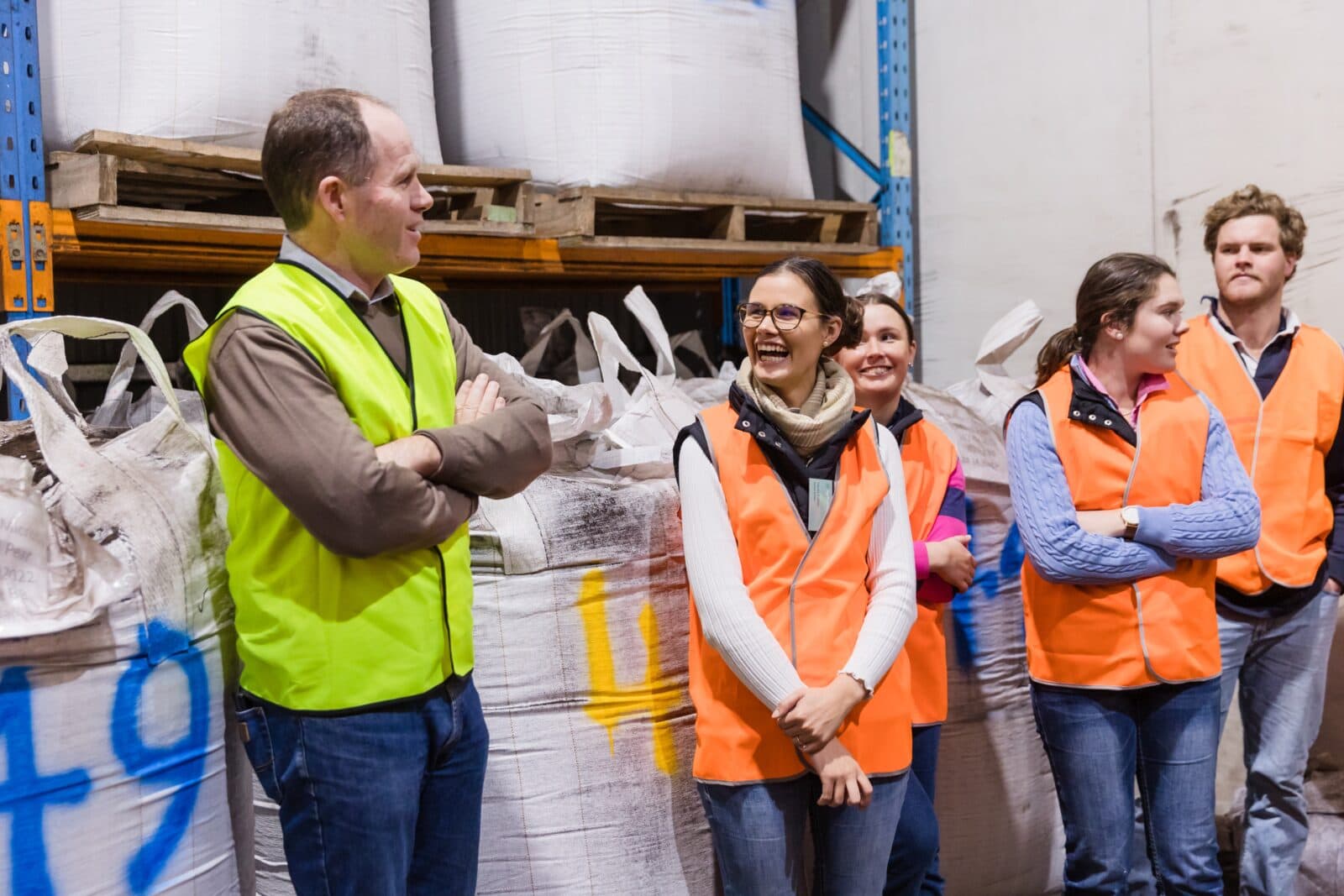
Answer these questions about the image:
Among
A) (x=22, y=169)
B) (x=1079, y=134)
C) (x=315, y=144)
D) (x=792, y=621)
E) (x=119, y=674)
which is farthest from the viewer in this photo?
(x=1079, y=134)

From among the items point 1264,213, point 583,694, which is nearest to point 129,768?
point 583,694

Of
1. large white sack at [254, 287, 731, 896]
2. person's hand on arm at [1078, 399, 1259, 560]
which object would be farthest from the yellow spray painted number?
person's hand on arm at [1078, 399, 1259, 560]

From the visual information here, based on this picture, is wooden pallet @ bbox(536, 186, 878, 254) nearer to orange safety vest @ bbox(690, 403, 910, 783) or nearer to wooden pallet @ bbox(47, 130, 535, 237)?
wooden pallet @ bbox(47, 130, 535, 237)

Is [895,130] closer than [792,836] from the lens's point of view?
No

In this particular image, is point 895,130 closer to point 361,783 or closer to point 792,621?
point 792,621

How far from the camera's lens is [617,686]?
2.59 metres

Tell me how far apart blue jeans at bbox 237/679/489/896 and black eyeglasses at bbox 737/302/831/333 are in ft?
2.77

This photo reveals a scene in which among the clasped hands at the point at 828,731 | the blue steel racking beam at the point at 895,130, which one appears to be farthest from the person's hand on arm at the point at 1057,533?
the blue steel racking beam at the point at 895,130

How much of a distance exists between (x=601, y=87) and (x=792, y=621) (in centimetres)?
174

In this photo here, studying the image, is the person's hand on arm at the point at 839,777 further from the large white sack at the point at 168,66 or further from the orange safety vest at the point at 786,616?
the large white sack at the point at 168,66

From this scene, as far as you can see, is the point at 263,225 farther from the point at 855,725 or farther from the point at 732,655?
the point at 855,725

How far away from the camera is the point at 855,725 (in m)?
2.19

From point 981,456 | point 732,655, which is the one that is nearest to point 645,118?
point 981,456

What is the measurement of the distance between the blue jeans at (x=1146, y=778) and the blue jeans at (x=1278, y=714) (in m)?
0.42
